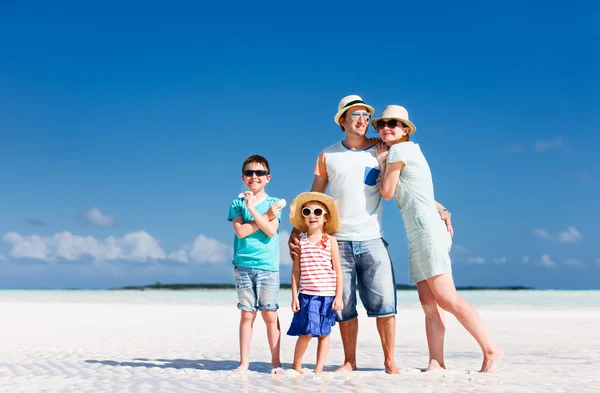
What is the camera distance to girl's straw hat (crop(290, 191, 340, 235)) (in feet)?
19.0

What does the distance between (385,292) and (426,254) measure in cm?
54

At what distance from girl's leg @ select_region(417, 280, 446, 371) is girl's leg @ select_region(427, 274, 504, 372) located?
17 centimetres

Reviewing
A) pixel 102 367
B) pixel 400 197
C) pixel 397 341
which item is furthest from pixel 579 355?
pixel 102 367

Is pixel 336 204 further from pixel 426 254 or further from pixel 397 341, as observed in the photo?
pixel 397 341

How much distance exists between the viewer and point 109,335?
11.4 meters

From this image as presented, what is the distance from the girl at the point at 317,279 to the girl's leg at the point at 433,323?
2.74 feet

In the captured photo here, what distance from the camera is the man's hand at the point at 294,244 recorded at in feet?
19.2

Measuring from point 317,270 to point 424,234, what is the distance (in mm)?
1035

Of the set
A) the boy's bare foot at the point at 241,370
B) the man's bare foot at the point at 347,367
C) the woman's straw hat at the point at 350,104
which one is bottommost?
the boy's bare foot at the point at 241,370

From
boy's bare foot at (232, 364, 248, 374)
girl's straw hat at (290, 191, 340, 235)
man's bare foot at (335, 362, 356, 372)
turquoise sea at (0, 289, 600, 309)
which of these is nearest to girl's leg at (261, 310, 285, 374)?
boy's bare foot at (232, 364, 248, 374)

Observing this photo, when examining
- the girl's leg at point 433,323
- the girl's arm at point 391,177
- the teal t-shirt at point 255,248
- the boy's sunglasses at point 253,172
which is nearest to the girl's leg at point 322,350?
the teal t-shirt at point 255,248

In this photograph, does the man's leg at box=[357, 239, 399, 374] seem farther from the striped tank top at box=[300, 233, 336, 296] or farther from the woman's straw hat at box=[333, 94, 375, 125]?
the woman's straw hat at box=[333, 94, 375, 125]

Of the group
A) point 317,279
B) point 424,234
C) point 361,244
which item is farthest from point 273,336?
point 424,234

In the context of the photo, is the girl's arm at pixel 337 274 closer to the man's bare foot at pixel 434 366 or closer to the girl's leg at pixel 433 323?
the girl's leg at pixel 433 323
